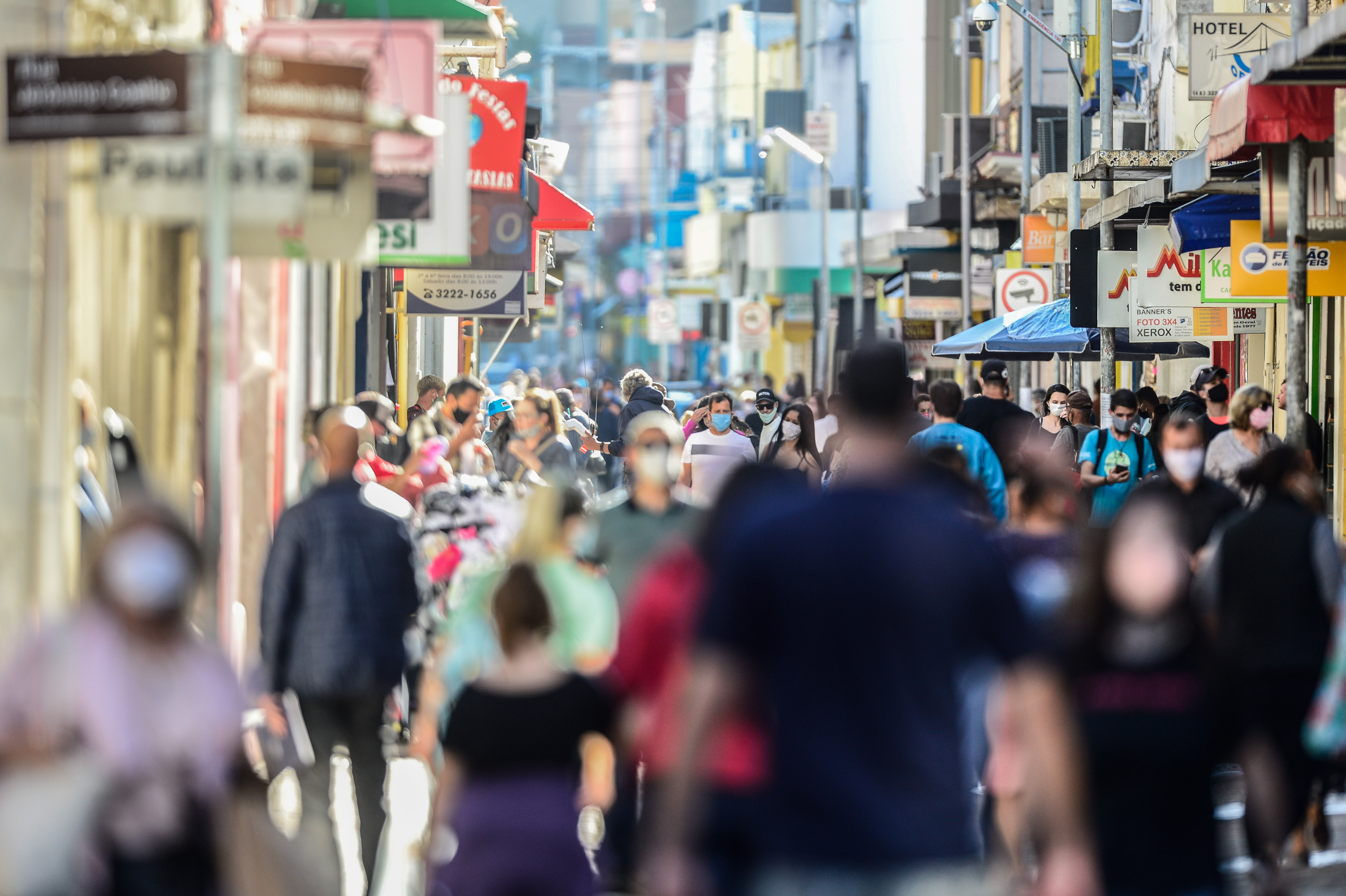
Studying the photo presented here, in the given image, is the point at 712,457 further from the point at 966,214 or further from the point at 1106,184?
the point at 966,214

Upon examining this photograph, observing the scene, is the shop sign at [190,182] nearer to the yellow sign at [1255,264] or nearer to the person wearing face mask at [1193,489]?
the person wearing face mask at [1193,489]

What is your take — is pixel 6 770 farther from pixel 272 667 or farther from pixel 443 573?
pixel 443 573

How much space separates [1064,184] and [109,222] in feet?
79.8

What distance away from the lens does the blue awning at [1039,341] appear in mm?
23469

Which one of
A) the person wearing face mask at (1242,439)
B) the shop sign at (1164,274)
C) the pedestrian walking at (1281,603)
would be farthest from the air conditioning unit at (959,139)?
the pedestrian walking at (1281,603)

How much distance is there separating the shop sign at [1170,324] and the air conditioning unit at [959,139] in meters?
24.5

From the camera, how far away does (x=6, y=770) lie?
503 cm

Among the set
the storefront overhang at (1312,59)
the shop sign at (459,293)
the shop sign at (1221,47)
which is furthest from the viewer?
the shop sign at (459,293)

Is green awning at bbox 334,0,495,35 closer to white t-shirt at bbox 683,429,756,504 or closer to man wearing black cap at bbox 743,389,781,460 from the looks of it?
white t-shirt at bbox 683,429,756,504

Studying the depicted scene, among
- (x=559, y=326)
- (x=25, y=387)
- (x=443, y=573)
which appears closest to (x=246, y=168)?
(x=25, y=387)

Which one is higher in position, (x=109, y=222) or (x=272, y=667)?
(x=109, y=222)

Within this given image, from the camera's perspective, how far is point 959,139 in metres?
47.2

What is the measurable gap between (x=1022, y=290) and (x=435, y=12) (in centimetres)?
1854

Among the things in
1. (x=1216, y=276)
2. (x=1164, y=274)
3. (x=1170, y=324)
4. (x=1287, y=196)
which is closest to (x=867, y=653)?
(x=1287, y=196)
